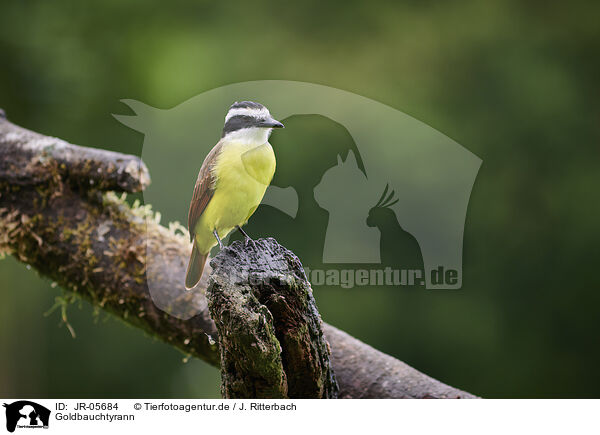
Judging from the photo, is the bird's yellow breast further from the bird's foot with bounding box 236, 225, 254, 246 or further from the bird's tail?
the bird's tail

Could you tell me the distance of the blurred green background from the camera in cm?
191

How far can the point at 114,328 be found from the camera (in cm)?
224

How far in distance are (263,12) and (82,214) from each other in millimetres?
963

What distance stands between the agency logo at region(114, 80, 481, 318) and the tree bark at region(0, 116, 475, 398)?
0.12 feet

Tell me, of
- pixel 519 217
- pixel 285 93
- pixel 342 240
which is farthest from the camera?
pixel 519 217

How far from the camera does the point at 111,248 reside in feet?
4.53

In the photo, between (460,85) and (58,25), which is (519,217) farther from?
(58,25)

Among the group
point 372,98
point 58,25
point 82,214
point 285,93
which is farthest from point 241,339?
point 58,25

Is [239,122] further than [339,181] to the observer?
No

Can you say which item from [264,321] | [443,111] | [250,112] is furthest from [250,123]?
[443,111]

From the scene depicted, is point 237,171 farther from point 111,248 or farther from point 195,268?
point 111,248
